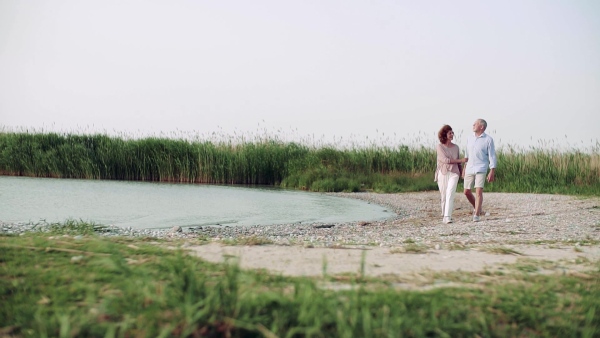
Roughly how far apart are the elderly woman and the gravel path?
0.66m

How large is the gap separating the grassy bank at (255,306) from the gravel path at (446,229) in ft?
8.54

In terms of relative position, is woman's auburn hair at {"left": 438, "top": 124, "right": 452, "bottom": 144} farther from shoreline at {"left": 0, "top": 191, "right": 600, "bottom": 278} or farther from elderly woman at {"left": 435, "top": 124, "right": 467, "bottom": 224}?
shoreline at {"left": 0, "top": 191, "right": 600, "bottom": 278}

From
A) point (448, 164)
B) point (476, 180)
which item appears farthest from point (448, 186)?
point (476, 180)

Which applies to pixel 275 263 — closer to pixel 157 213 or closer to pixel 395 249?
pixel 395 249

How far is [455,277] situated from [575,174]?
22057 millimetres

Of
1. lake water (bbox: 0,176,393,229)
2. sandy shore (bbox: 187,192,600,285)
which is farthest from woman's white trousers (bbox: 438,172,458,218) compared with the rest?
lake water (bbox: 0,176,393,229)

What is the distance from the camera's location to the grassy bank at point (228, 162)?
25094 millimetres

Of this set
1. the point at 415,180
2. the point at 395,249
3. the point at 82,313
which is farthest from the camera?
the point at 415,180

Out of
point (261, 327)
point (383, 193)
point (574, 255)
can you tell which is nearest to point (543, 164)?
point (383, 193)

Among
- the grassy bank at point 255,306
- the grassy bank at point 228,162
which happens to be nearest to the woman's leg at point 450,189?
the grassy bank at point 255,306

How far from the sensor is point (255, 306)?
2.51m

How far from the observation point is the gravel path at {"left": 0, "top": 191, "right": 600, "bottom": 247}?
300 inches

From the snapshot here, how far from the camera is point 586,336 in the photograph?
2.59 metres

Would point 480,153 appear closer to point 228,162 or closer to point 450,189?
point 450,189
